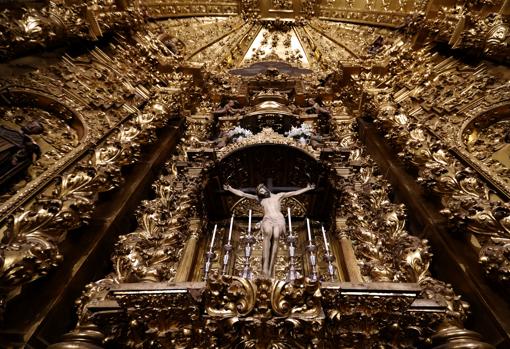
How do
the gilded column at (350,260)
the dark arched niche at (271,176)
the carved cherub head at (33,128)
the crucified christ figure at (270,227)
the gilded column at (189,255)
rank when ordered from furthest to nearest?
the dark arched niche at (271,176) → the carved cherub head at (33,128) → the gilded column at (189,255) → the gilded column at (350,260) → the crucified christ figure at (270,227)

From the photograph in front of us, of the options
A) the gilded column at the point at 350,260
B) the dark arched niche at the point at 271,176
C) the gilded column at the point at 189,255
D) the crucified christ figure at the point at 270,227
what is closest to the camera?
the crucified christ figure at the point at 270,227

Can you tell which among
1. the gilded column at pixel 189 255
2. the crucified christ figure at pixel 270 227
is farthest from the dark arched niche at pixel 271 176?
the crucified christ figure at pixel 270 227

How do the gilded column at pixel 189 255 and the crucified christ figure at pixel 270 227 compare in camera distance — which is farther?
the gilded column at pixel 189 255

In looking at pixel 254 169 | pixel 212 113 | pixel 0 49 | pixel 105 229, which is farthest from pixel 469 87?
pixel 0 49

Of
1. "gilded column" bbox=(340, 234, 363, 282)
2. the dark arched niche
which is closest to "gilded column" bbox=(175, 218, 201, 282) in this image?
the dark arched niche

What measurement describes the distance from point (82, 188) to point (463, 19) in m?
7.68

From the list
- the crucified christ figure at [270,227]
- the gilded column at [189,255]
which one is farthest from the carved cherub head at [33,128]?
the crucified christ figure at [270,227]

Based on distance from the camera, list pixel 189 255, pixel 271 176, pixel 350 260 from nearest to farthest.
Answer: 1. pixel 350 260
2. pixel 189 255
3. pixel 271 176

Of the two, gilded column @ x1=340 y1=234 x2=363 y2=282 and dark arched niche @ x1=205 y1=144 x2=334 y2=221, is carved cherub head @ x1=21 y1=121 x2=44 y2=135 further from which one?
gilded column @ x1=340 y1=234 x2=363 y2=282

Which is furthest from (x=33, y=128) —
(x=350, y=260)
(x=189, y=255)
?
(x=350, y=260)

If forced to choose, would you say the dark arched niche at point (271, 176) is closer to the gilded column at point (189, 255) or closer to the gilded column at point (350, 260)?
the gilded column at point (189, 255)

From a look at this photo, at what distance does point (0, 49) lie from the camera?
4957 millimetres

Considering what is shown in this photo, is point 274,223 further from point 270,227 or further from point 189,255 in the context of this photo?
point 189,255

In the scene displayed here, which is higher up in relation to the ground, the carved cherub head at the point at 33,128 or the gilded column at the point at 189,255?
the carved cherub head at the point at 33,128
